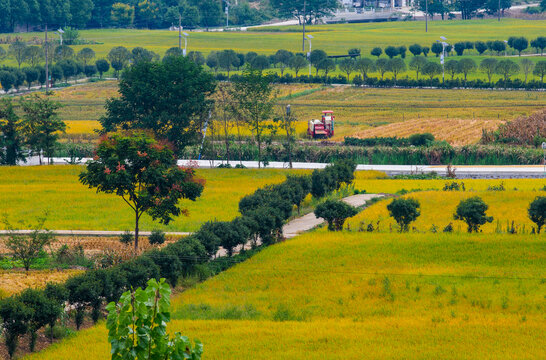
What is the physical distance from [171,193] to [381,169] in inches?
1103

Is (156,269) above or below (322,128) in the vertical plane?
below

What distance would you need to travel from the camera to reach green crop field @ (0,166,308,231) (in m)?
40.5

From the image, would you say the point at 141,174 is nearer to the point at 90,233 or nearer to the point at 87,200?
the point at 90,233

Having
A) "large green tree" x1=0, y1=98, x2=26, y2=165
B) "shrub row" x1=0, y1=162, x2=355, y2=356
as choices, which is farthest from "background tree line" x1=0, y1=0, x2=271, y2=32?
"shrub row" x1=0, y1=162, x2=355, y2=356

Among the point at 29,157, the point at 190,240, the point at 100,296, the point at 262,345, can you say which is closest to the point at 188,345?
the point at 262,345

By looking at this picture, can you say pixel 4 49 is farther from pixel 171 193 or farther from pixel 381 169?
pixel 171 193

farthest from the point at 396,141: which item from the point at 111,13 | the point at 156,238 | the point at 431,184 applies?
the point at 111,13

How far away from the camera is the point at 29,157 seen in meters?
63.8

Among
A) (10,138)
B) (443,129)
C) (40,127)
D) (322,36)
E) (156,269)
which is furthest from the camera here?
(322,36)

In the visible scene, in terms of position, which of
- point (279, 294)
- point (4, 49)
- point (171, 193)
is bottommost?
point (279, 294)

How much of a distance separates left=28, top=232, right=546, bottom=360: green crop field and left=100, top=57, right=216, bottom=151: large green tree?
25354 mm

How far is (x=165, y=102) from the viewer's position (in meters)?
58.3

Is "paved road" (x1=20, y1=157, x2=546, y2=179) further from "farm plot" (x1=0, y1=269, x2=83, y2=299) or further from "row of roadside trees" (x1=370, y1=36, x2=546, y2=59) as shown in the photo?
"row of roadside trees" (x1=370, y1=36, x2=546, y2=59)

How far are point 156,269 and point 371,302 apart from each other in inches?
278
